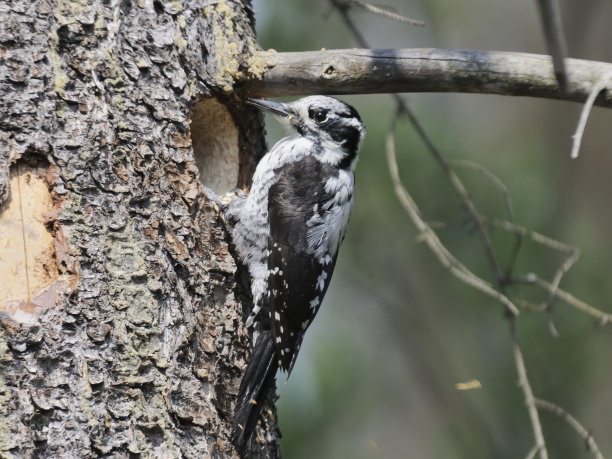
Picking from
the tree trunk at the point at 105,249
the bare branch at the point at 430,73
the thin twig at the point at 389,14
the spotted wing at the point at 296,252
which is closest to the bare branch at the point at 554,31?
the bare branch at the point at 430,73

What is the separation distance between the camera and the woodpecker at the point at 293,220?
3240 mm

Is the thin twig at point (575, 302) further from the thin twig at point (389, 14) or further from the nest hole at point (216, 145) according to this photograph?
the nest hole at point (216, 145)

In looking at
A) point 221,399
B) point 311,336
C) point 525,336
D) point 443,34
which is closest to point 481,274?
point 525,336

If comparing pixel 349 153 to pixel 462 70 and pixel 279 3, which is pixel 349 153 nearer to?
pixel 462 70

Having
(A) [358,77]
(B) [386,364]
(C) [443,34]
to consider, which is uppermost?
(C) [443,34]

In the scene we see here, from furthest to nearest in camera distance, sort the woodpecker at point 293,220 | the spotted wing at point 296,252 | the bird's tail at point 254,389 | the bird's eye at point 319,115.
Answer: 1. the bird's eye at point 319,115
2. the spotted wing at point 296,252
3. the woodpecker at point 293,220
4. the bird's tail at point 254,389

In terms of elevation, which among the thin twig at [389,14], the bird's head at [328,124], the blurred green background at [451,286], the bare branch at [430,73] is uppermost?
the thin twig at [389,14]

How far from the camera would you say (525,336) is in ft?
20.2

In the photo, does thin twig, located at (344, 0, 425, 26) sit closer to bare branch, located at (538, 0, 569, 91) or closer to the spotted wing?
the spotted wing

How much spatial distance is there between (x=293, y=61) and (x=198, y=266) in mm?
920

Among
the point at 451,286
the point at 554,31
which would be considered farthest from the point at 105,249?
the point at 451,286

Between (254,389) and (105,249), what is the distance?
830mm

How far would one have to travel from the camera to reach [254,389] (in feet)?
9.38

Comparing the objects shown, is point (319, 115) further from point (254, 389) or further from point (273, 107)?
point (254, 389)
